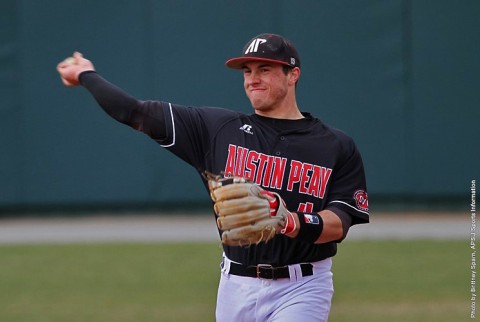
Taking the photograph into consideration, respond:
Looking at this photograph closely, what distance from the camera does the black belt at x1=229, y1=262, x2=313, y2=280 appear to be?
4832mm

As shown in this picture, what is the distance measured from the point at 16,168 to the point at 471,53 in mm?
6405

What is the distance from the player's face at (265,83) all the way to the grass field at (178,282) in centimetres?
328

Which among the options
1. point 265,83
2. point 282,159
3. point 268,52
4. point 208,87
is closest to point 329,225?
point 282,159

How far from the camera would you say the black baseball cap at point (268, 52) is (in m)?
4.97

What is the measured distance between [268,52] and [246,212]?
939 mm

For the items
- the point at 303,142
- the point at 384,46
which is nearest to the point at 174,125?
the point at 303,142

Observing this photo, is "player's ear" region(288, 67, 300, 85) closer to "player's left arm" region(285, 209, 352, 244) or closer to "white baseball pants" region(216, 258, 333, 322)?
"player's left arm" region(285, 209, 352, 244)

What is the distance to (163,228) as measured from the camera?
12.6m

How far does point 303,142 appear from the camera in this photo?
16.5ft

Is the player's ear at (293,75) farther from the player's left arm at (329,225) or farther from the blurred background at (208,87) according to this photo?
the blurred background at (208,87)

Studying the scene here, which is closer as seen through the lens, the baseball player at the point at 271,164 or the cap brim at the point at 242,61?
the baseball player at the point at 271,164

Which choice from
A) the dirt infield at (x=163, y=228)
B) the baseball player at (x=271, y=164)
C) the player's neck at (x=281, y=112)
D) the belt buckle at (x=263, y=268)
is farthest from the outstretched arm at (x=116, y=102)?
the dirt infield at (x=163, y=228)

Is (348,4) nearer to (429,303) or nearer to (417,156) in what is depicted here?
(417,156)

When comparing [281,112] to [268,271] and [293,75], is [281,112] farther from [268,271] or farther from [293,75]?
[268,271]
